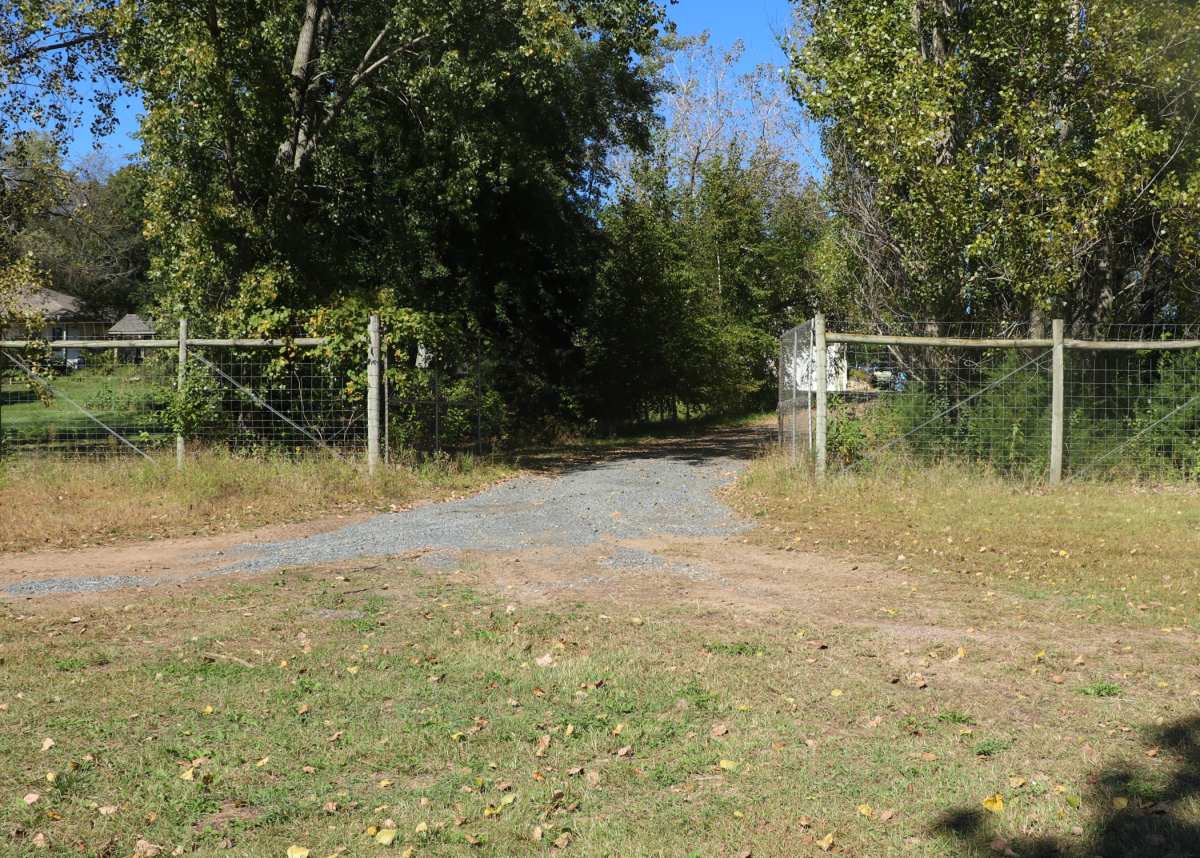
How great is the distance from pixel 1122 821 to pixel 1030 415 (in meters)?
10.2

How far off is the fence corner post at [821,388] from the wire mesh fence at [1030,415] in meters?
0.04

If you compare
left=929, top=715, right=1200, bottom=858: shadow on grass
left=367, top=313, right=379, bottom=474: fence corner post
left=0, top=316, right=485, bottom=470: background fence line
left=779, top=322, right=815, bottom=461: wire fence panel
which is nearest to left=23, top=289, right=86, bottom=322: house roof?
left=0, top=316, right=485, bottom=470: background fence line

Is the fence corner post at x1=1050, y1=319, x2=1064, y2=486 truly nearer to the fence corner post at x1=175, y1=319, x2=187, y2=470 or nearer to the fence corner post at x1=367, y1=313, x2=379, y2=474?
the fence corner post at x1=367, y1=313, x2=379, y2=474

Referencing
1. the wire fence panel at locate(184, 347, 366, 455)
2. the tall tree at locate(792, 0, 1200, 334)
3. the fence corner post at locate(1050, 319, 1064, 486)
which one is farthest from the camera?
the wire fence panel at locate(184, 347, 366, 455)

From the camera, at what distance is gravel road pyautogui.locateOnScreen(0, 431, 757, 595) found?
8.80m

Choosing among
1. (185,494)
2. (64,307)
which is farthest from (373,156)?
(64,307)

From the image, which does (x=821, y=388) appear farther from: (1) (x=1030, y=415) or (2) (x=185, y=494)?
(2) (x=185, y=494)

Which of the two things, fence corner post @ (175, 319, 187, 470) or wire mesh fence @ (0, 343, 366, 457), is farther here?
wire mesh fence @ (0, 343, 366, 457)

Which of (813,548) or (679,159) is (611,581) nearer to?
(813,548)

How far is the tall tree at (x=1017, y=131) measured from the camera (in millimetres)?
12539

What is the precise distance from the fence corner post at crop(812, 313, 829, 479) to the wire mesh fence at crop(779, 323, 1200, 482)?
45 mm

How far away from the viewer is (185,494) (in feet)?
37.1

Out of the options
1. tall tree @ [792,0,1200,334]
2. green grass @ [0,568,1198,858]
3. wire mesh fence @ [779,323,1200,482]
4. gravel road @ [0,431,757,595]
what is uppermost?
tall tree @ [792,0,1200,334]

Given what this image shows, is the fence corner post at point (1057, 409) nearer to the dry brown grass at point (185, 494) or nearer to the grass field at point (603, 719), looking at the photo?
the grass field at point (603, 719)
